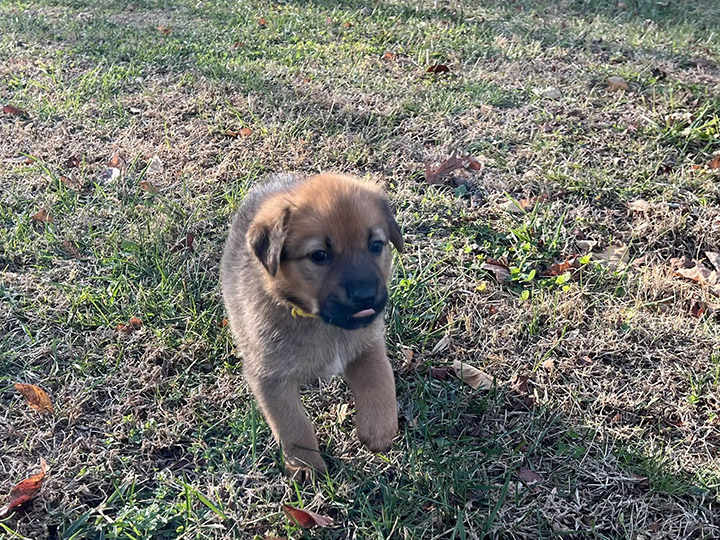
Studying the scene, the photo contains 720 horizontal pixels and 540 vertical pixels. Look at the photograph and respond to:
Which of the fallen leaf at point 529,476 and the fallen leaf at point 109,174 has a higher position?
the fallen leaf at point 109,174

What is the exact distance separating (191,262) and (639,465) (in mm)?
2507

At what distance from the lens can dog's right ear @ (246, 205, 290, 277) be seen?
2.32m

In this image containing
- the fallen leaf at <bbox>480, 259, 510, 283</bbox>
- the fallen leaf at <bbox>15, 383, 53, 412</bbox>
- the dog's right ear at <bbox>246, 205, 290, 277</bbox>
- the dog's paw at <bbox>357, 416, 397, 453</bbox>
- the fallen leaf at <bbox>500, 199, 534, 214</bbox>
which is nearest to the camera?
the dog's right ear at <bbox>246, 205, 290, 277</bbox>

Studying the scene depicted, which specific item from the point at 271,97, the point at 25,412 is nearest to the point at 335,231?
the point at 25,412

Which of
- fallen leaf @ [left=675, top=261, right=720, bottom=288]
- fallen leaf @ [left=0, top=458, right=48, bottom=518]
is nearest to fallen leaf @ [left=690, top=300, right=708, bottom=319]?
fallen leaf @ [left=675, top=261, right=720, bottom=288]

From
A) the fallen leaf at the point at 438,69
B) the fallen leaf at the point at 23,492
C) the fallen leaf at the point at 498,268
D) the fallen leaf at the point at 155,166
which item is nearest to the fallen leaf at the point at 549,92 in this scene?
the fallen leaf at the point at 438,69

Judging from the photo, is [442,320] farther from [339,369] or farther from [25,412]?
[25,412]

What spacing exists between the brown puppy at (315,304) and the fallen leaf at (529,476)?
0.55 metres

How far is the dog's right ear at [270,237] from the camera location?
2.32m

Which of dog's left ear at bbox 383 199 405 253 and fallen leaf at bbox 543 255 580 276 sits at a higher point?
dog's left ear at bbox 383 199 405 253

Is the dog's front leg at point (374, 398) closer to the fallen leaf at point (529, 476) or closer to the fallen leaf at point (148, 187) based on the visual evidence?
the fallen leaf at point (529, 476)

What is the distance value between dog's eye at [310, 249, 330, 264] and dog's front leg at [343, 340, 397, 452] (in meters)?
0.54

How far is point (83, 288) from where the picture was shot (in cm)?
333

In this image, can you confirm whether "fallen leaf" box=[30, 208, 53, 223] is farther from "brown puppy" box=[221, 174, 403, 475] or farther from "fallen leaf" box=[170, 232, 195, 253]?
"brown puppy" box=[221, 174, 403, 475]
